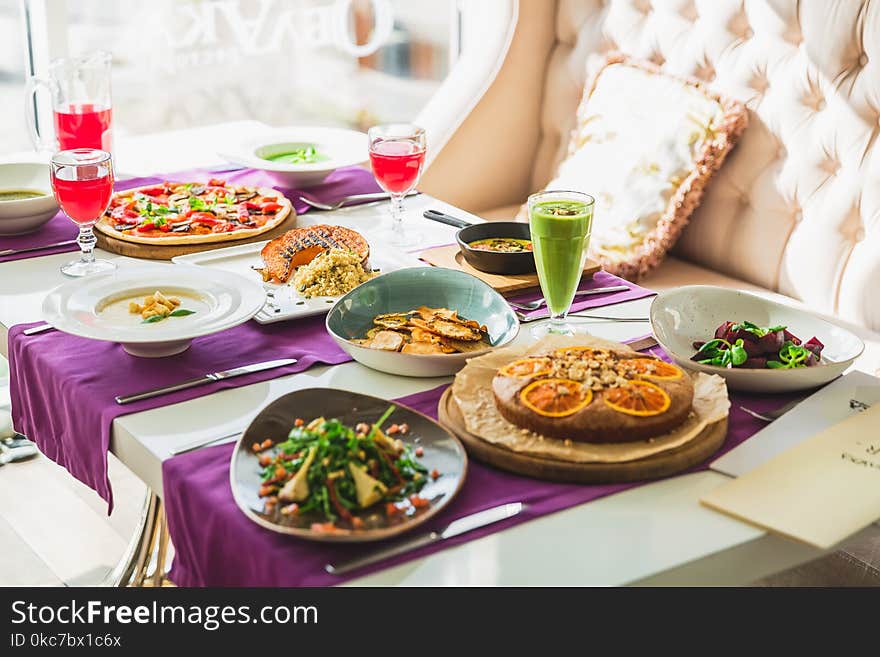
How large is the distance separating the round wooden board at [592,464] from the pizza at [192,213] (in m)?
0.81

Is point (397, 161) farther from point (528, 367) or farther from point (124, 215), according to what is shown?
point (528, 367)

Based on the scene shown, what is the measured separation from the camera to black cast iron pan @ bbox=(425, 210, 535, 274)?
1702 mm

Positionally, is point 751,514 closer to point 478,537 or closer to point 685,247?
point 478,537

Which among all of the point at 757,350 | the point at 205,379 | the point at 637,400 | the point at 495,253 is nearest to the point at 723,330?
the point at 757,350

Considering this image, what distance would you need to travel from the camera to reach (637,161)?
2.56 meters

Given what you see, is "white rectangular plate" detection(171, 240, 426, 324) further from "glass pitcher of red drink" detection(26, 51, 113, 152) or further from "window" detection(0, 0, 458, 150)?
"window" detection(0, 0, 458, 150)

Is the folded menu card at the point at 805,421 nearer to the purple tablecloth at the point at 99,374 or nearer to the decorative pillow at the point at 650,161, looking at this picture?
A: the purple tablecloth at the point at 99,374

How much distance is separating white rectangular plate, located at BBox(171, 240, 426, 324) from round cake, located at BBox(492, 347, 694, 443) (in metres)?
0.42

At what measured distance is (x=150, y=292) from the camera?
5.03ft

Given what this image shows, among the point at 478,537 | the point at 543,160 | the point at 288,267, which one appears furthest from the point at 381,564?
the point at 543,160

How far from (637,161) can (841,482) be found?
4.96ft

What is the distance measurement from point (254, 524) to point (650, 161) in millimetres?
1708

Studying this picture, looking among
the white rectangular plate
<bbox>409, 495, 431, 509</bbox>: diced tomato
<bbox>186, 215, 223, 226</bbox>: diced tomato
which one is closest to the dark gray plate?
<bbox>409, 495, 431, 509</bbox>: diced tomato
